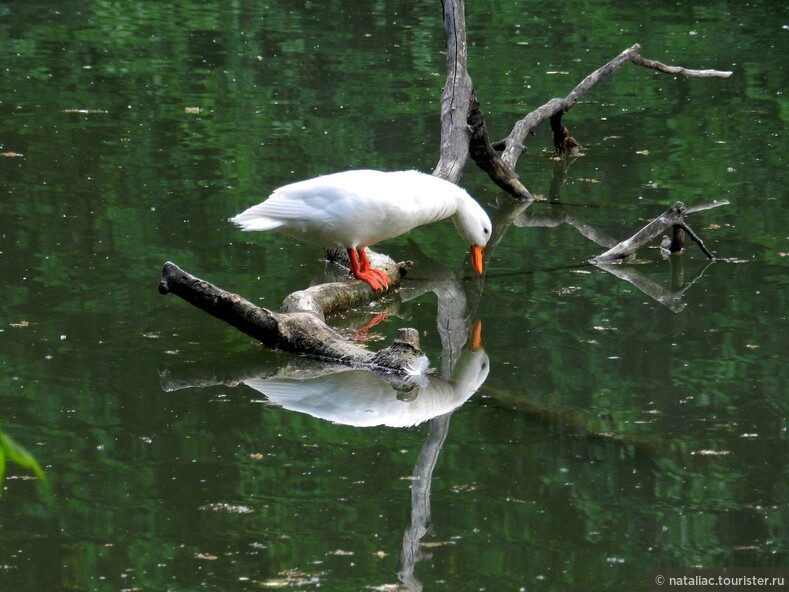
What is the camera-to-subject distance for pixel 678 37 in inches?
591

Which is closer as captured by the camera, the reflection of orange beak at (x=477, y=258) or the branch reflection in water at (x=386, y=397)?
the branch reflection in water at (x=386, y=397)

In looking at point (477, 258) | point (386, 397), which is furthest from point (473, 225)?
point (386, 397)

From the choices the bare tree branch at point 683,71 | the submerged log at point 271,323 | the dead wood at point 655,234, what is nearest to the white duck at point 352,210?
the submerged log at point 271,323

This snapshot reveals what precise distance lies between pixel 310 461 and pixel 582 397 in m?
1.31

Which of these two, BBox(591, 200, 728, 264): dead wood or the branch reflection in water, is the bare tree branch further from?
the branch reflection in water

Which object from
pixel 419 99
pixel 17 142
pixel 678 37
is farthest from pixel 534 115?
pixel 678 37

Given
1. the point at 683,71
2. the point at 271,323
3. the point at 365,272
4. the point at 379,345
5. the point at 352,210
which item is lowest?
the point at 379,345

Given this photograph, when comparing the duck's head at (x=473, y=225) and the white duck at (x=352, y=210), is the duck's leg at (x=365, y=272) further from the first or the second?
the duck's head at (x=473, y=225)

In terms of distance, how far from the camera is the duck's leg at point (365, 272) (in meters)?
6.56

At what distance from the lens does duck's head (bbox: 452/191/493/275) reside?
699 centimetres

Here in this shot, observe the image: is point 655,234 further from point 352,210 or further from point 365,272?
point 352,210

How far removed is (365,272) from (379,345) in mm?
794

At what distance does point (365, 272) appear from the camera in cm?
663

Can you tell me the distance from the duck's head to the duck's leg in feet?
2.04
